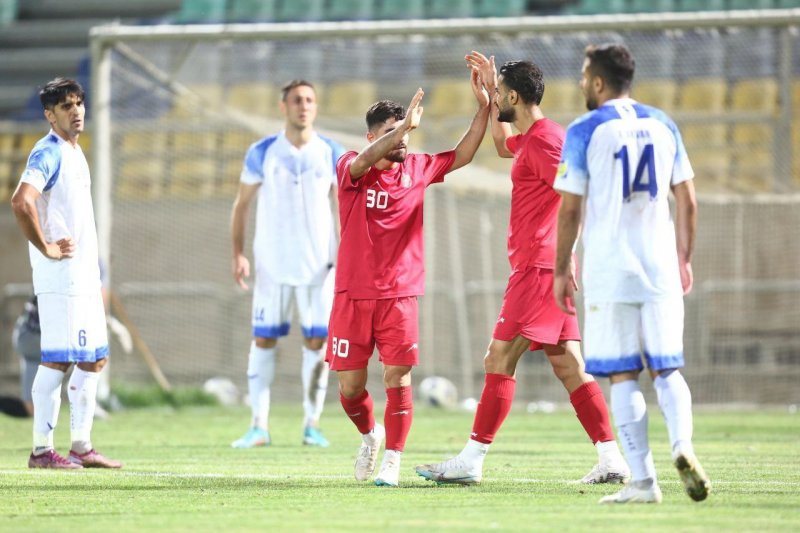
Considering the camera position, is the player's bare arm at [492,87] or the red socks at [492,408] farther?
the player's bare arm at [492,87]

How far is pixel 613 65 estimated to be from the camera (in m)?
5.62

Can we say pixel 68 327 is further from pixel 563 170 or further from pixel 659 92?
pixel 659 92

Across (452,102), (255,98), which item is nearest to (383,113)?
(255,98)

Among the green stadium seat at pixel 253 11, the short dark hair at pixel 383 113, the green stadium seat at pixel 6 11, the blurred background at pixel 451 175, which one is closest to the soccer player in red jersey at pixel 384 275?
the short dark hair at pixel 383 113

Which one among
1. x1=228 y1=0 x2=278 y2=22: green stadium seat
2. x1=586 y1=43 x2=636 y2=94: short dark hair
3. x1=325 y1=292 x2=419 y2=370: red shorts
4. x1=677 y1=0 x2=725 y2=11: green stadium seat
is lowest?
x1=325 y1=292 x2=419 y2=370: red shorts

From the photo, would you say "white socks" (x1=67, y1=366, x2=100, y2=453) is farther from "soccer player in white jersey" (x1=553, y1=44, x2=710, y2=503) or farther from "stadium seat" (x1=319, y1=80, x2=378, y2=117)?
"stadium seat" (x1=319, y1=80, x2=378, y2=117)

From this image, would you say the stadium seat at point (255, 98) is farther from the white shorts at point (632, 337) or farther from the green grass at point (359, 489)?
the white shorts at point (632, 337)

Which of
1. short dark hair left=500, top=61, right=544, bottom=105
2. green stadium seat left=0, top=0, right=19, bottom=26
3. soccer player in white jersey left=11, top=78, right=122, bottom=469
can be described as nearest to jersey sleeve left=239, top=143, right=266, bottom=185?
soccer player in white jersey left=11, top=78, right=122, bottom=469

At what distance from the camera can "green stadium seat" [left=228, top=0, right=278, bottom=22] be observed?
20.3 m

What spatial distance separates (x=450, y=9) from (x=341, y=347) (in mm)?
13838

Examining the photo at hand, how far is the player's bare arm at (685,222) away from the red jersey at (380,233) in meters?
1.54

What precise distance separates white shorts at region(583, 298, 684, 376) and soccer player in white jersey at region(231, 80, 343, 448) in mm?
4590

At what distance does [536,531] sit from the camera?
496 centimetres

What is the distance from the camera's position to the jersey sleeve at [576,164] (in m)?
5.59
